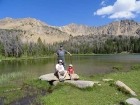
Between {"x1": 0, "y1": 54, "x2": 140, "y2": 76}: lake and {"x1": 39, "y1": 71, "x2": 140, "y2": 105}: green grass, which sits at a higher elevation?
{"x1": 39, "y1": 71, "x2": 140, "y2": 105}: green grass

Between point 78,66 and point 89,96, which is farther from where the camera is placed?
point 78,66

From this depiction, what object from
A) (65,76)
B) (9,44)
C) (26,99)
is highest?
(9,44)

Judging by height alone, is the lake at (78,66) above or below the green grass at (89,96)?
below

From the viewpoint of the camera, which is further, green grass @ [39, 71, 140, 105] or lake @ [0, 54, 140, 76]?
lake @ [0, 54, 140, 76]

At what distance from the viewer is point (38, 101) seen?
52.6 feet

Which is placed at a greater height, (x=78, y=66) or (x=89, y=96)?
(x=89, y=96)

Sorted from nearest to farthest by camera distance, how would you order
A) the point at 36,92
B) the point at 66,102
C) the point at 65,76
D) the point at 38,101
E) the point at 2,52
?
1. the point at 66,102
2. the point at 38,101
3. the point at 36,92
4. the point at 65,76
5. the point at 2,52

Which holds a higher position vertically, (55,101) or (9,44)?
(9,44)

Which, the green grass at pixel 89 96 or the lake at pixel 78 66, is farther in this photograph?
the lake at pixel 78 66

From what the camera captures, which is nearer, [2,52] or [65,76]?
[65,76]

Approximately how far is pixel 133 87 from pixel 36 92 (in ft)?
37.5

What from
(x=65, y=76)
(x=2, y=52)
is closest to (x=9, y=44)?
(x=2, y=52)

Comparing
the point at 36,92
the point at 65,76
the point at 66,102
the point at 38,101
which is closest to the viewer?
the point at 66,102

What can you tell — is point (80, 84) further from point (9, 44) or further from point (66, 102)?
point (9, 44)
